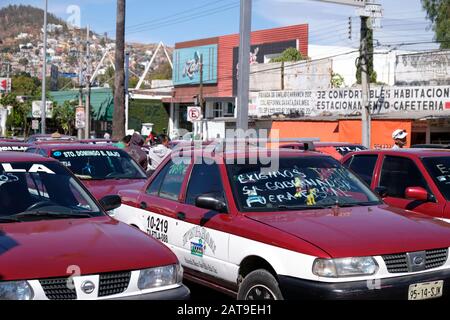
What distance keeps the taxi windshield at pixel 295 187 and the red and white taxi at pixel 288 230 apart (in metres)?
0.01

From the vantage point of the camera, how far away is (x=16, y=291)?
4184mm

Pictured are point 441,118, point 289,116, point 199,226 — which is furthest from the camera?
point 289,116

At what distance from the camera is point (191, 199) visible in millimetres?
6613

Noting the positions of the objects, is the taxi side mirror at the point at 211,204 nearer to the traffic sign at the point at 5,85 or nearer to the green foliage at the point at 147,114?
the green foliage at the point at 147,114

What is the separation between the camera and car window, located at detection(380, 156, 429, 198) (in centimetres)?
779

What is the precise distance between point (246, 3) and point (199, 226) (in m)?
6.90

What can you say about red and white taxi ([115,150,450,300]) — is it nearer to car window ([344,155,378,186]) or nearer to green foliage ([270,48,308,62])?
car window ([344,155,378,186])

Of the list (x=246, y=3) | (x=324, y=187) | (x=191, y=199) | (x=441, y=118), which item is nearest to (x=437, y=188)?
(x=324, y=187)

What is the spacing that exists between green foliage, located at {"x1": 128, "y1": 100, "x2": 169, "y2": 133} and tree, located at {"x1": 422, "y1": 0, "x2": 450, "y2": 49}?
75.8 ft

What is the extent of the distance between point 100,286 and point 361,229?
7.17 feet

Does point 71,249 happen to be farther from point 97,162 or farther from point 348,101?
point 348,101

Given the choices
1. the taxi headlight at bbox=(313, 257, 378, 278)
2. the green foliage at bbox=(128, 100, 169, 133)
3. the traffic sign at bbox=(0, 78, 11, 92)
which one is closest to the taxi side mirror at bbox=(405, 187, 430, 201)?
the taxi headlight at bbox=(313, 257, 378, 278)
